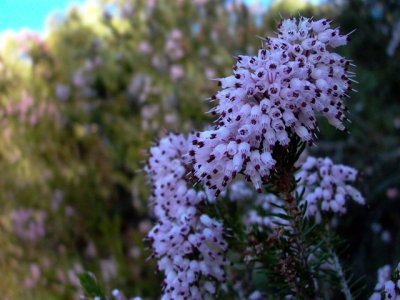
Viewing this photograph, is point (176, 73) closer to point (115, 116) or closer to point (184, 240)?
point (115, 116)

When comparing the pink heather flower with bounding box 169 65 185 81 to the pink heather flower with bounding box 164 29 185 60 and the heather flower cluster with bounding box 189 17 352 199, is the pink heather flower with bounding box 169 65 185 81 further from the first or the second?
the heather flower cluster with bounding box 189 17 352 199

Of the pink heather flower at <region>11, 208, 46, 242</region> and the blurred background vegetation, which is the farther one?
the pink heather flower at <region>11, 208, 46, 242</region>

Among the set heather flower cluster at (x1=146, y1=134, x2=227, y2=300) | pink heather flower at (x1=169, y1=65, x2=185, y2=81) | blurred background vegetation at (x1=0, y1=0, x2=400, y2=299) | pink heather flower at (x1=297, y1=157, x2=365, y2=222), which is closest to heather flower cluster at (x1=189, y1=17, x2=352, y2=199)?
heather flower cluster at (x1=146, y1=134, x2=227, y2=300)

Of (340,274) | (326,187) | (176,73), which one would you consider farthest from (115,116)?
(340,274)

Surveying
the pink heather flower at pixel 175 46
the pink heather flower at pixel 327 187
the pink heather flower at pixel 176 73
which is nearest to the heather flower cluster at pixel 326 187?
the pink heather flower at pixel 327 187

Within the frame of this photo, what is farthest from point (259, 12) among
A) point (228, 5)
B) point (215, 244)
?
point (215, 244)

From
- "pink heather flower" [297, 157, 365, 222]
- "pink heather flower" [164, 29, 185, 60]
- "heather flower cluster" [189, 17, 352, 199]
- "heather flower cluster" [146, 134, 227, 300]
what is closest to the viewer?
"heather flower cluster" [189, 17, 352, 199]

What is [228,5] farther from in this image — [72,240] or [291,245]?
[291,245]

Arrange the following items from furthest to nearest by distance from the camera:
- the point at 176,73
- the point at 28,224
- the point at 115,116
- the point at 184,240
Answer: the point at 115,116 < the point at 176,73 < the point at 28,224 < the point at 184,240
